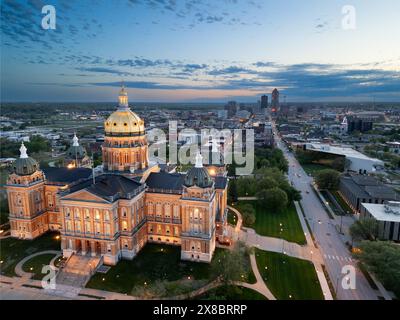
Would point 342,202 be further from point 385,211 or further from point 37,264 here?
point 37,264

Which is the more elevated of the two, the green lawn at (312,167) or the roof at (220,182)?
the roof at (220,182)

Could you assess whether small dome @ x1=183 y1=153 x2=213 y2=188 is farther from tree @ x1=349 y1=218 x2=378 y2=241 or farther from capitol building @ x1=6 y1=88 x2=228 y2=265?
tree @ x1=349 y1=218 x2=378 y2=241

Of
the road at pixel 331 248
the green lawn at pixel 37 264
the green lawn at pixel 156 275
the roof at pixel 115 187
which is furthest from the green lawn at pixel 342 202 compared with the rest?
the green lawn at pixel 37 264

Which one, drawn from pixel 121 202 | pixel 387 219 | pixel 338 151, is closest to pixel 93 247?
pixel 121 202

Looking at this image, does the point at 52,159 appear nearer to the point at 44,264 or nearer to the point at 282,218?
the point at 44,264

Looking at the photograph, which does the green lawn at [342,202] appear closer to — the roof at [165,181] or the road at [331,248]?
the road at [331,248]

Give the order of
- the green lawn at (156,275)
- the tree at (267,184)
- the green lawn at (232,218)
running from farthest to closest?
the tree at (267,184)
the green lawn at (232,218)
the green lawn at (156,275)
